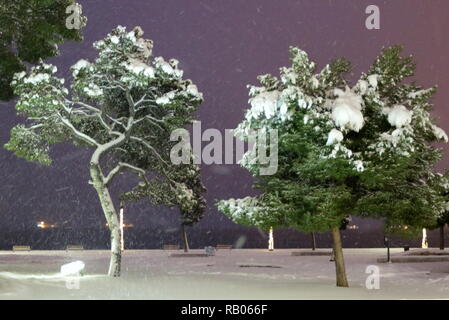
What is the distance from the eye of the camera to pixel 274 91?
2277 cm

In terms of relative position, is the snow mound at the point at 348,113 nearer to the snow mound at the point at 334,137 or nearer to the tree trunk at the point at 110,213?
the snow mound at the point at 334,137

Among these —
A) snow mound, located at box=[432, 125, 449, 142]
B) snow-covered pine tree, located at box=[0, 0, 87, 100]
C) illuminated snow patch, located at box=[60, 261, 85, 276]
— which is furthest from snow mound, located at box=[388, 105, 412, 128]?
illuminated snow patch, located at box=[60, 261, 85, 276]

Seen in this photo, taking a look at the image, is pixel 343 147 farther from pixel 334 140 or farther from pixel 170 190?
pixel 170 190

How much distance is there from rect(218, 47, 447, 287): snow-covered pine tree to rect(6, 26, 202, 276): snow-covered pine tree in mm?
6735

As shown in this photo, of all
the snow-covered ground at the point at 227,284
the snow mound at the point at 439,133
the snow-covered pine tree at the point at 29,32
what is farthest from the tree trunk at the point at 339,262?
the snow-covered pine tree at the point at 29,32

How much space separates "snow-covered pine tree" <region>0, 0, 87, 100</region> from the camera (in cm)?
2489

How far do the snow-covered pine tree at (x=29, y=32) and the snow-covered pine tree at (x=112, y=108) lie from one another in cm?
72

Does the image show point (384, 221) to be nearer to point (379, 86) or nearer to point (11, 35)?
point (379, 86)

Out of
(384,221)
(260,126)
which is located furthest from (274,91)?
(384,221)

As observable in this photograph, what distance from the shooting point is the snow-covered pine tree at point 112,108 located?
2847 centimetres

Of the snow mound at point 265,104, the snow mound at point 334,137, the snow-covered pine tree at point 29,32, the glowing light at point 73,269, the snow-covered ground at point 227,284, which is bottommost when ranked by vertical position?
the snow-covered ground at point 227,284

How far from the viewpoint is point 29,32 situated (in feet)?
84.7

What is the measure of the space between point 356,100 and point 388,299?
6429 mm

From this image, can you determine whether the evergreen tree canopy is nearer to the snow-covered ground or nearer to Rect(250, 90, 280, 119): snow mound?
Rect(250, 90, 280, 119): snow mound
